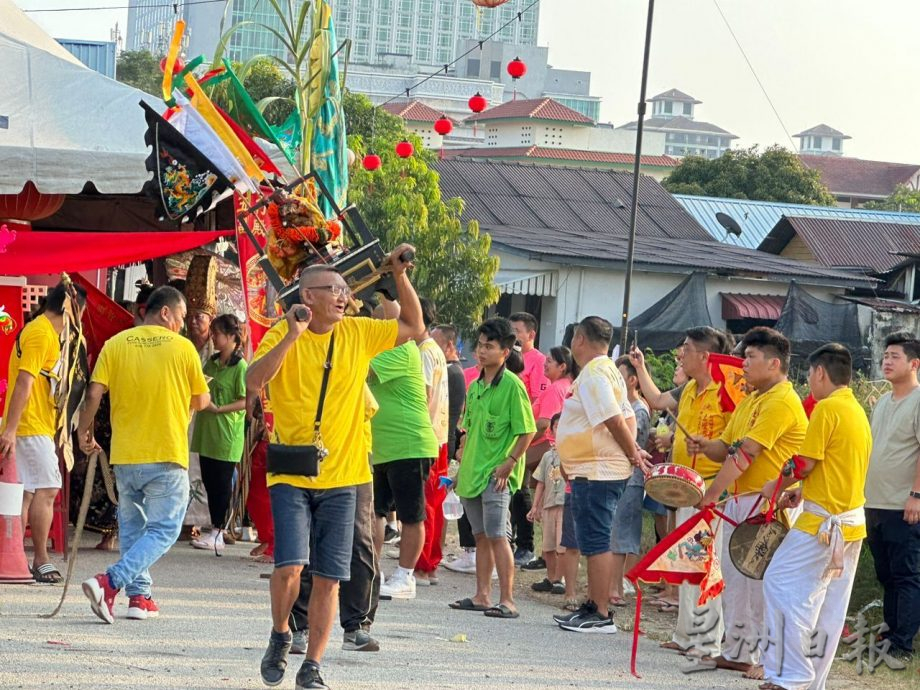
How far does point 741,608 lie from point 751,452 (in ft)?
3.07

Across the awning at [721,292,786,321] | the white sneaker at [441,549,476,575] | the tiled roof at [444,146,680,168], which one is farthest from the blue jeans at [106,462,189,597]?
the tiled roof at [444,146,680,168]

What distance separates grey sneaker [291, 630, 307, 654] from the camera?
24.2 feet

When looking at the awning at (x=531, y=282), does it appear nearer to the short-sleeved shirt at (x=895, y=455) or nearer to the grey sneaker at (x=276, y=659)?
the short-sleeved shirt at (x=895, y=455)

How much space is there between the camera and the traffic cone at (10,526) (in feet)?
29.9

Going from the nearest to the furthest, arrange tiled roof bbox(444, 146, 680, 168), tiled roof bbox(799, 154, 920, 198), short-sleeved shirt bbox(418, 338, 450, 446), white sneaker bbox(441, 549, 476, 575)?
short-sleeved shirt bbox(418, 338, 450, 446) < white sneaker bbox(441, 549, 476, 575) < tiled roof bbox(444, 146, 680, 168) < tiled roof bbox(799, 154, 920, 198)

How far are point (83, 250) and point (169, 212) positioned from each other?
0.90 meters

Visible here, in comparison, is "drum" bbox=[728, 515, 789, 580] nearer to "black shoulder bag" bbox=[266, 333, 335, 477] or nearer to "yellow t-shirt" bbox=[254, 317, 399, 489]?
"yellow t-shirt" bbox=[254, 317, 399, 489]

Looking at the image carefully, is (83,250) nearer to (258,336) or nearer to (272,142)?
(258,336)

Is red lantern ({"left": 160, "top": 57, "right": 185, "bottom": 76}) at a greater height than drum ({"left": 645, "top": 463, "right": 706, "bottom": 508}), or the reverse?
red lantern ({"left": 160, "top": 57, "right": 185, "bottom": 76})

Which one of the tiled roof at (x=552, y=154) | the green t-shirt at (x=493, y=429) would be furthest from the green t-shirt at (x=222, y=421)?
the tiled roof at (x=552, y=154)

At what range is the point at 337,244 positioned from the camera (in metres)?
9.12

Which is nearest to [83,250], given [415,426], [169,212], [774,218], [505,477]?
[169,212]

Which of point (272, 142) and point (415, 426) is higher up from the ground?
point (272, 142)

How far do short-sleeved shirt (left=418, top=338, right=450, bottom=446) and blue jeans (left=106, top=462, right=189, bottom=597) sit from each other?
2424 mm
